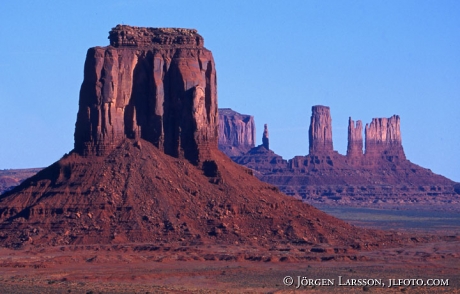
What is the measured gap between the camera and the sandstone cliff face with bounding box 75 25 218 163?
9638 cm

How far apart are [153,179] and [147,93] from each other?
7.64m

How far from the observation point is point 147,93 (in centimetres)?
9831

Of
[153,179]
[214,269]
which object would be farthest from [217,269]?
[153,179]

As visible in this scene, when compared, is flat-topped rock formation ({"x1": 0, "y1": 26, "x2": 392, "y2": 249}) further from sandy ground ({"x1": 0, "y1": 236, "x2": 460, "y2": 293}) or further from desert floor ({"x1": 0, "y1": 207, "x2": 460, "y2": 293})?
sandy ground ({"x1": 0, "y1": 236, "x2": 460, "y2": 293})

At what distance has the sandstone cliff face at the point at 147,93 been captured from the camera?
3794 inches

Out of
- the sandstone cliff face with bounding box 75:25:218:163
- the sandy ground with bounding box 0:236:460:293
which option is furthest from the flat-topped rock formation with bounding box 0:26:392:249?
the sandy ground with bounding box 0:236:460:293

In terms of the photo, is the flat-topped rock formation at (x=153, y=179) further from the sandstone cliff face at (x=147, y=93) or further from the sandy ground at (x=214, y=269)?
the sandy ground at (x=214, y=269)

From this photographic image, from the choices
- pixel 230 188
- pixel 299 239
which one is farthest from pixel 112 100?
pixel 299 239

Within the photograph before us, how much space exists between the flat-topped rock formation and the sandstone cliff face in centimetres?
8

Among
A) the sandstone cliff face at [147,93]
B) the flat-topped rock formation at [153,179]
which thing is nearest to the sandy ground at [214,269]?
the flat-topped rock formation at [153,179]

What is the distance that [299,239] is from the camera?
92.8 m

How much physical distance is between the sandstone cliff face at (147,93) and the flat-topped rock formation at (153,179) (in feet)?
0.25

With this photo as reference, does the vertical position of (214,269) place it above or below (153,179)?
below

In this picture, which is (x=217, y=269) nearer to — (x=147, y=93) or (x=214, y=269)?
(x=214, y=269)
